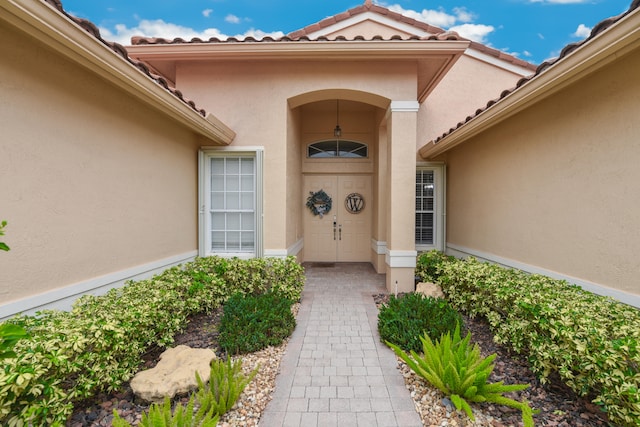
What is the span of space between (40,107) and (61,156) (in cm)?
46

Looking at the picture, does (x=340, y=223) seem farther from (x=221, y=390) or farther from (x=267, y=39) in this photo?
(x=221, y=390)

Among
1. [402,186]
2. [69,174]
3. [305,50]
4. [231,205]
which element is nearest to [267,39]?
[305,50]

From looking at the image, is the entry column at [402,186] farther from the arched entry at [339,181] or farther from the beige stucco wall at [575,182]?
the arched entry at [339,181]

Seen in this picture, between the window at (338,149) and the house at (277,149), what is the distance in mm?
552

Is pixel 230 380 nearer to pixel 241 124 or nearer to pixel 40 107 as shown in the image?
pixel 40 107

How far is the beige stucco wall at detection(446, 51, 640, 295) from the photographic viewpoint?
114 inches

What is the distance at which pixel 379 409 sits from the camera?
263 cm

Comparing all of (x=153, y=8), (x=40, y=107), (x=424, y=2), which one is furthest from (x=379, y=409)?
(x=424, y=2)

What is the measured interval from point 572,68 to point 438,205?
15.0 feet

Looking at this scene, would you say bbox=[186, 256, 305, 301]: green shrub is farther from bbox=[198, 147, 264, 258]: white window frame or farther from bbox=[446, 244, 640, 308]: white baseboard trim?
bbox=[446, 244, 640, 308]: white baseboard trim

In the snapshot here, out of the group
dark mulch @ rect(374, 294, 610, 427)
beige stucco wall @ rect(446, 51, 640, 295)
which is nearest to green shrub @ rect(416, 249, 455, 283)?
beige stucco wall @ rect(446, 51, 640, 295)

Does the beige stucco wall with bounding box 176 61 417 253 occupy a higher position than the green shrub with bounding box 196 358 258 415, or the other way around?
the beige stucco wall with bounding box 176 61 417 253

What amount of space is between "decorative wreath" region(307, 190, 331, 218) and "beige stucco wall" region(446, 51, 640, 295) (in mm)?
4215

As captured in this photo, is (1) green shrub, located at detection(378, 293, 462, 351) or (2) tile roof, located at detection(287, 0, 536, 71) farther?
(2) tile roof, located at detection(287, 0, 536, 71)
